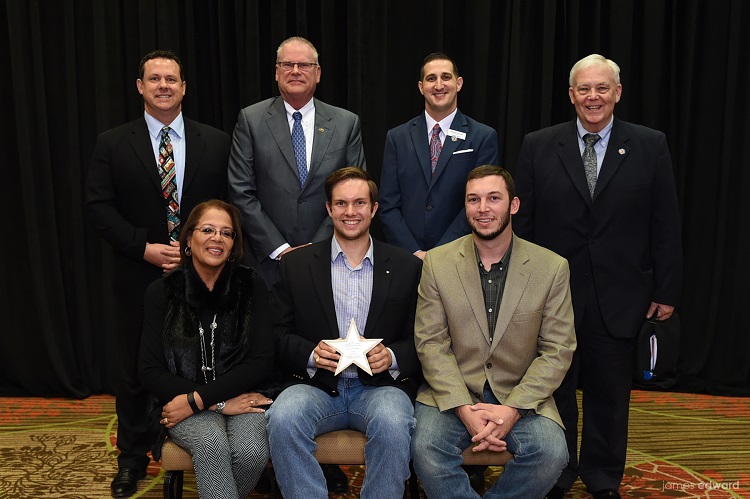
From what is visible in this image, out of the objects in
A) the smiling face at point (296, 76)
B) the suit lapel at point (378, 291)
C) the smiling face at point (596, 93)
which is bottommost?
the suit lapel at point (378, 291)

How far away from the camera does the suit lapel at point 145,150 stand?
3539mm

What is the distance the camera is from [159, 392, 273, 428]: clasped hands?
2.92 m

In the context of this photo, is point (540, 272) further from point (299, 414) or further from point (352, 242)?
point (299, 414)

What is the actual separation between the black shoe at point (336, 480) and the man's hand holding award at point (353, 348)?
857 millimetres

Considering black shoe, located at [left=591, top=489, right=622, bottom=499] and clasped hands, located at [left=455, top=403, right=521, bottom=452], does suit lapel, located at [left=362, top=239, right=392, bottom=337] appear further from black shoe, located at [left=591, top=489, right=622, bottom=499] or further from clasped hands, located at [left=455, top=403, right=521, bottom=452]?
black shoe, located at [left=591, top=489, right=622, bottom=499]

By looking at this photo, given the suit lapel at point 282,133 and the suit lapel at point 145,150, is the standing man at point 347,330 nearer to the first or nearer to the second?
the suit lapel at point 282,133

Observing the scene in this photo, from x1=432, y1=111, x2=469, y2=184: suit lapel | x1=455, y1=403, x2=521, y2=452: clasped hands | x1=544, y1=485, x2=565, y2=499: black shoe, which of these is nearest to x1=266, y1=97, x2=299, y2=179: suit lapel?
x1=432, y1=111, x2=469, y2=184: suit lapel

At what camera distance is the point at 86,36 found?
16.2ft

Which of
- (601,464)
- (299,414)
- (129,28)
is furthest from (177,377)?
(129,28)

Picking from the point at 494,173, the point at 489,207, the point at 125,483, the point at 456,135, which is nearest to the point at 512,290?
the point at 489,207

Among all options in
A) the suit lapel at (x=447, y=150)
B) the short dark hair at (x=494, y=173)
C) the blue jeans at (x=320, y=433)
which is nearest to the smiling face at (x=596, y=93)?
the short dark hair at (x=494, y=173)

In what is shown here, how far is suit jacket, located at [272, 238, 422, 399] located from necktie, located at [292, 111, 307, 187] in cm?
60

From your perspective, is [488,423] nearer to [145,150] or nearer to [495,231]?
[495,231]

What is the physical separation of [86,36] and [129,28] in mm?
296
